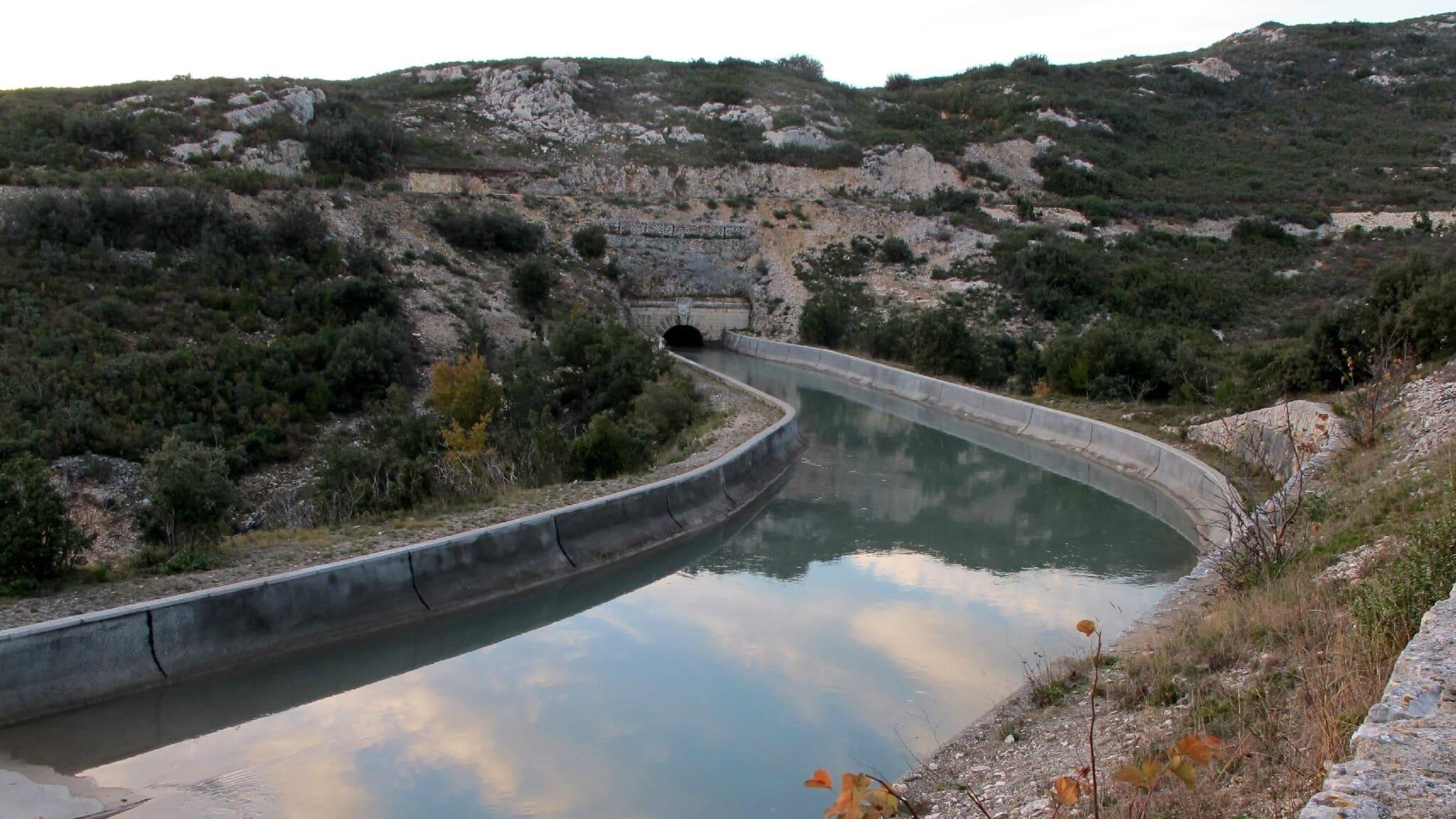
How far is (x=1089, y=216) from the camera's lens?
4800cm

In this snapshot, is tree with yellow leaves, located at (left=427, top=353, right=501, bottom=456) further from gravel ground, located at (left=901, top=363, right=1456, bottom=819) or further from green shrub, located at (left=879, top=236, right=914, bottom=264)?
green shrub, located at (left=879, top=236, right=914, bottom=264)

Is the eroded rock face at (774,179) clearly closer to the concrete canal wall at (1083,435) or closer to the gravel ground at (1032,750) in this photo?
the concrete canal wall at (1083,435)

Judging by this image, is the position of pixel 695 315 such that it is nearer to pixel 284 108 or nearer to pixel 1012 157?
pixel 284 108

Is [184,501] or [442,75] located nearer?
[184,501]

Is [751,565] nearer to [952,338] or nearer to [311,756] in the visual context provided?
[311,756]

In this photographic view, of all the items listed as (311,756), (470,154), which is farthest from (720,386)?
(470,154)

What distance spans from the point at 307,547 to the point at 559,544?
299 cm

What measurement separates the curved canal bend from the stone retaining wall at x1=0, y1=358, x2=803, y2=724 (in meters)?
0.21

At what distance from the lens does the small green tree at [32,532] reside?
9.28 m

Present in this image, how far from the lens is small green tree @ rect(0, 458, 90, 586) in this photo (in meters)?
9.28

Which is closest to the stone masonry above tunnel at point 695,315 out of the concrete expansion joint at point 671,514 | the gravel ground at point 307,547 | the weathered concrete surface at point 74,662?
the gravel ground at point 307,547

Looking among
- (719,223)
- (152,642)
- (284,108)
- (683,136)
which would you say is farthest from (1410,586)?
(683,136)

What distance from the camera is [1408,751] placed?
4.00 meters

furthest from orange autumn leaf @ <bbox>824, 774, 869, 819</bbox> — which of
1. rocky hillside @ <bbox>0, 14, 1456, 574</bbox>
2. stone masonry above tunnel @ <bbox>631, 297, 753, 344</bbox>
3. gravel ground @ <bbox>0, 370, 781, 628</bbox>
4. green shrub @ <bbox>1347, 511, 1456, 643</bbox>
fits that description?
stone masonry above tunnel @ <bbox>631, 297, 753, 344</bbox>
